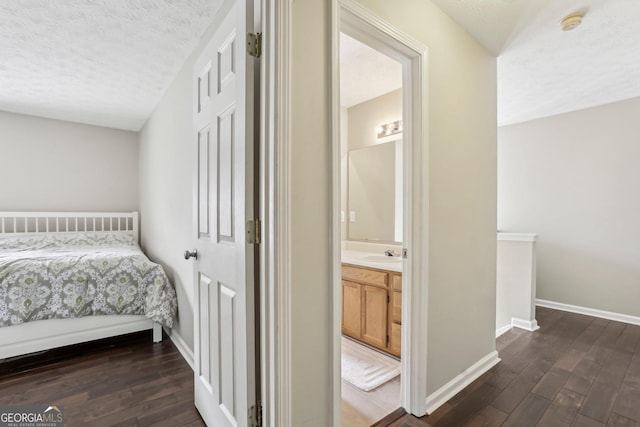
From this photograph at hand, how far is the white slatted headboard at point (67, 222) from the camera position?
3738 millimetres

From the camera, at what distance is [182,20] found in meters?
1.98

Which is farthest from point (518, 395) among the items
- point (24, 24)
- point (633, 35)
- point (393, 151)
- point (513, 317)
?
point (24, 24)

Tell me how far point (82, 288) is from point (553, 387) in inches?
147

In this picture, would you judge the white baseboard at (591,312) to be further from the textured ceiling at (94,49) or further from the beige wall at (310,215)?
the textured ceiling at (94,49)

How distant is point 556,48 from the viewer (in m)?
2.31

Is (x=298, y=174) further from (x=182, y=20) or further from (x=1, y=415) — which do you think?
(x=1, y=415)

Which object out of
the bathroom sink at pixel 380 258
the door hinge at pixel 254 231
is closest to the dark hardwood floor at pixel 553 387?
the bathroom sink at pixel 380 258

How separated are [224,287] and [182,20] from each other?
183 cm

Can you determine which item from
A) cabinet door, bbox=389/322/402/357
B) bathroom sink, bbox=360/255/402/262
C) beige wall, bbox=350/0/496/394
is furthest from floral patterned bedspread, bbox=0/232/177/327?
beige wall, bbox=350/0/496/394

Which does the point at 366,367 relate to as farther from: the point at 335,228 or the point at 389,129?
the point at 389,129

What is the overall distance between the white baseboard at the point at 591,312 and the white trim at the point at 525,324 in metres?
0.99

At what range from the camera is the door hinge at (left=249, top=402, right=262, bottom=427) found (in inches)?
47.8

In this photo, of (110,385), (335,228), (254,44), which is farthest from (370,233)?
(110,385)

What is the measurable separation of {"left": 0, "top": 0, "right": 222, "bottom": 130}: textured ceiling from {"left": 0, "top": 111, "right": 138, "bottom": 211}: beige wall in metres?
0.46
